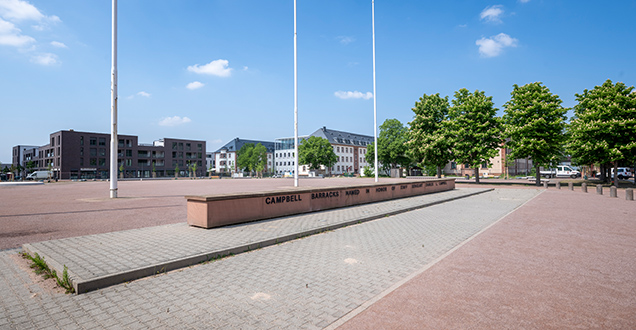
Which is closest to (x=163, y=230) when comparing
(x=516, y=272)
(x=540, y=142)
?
(x=516, y=272)

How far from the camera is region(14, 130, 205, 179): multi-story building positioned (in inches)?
3310

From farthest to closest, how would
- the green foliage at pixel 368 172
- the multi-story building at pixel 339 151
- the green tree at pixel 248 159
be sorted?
1. the green tree at pixel 248 159
2. the multi-story building at pixel 339 151
3. the green foliage at pixel 368 172

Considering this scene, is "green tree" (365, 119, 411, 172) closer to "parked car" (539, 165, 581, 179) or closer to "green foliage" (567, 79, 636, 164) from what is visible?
"parked car" (539, 165, 581, 179)

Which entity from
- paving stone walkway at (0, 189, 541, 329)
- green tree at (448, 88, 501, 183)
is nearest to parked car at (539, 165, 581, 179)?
green tree at (448, 88, 501, 183)

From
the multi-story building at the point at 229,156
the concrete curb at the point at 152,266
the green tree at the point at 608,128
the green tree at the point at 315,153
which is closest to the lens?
the concrete curb at the point at 152,266

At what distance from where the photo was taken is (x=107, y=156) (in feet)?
298

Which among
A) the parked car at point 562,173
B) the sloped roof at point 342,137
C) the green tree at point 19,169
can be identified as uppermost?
the sloped roof at point 342,137

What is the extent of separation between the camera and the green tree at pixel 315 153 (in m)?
92.5

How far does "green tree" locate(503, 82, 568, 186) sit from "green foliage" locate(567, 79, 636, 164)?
177 cm

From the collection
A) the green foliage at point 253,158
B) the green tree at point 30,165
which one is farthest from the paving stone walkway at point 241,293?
the green tree at point 30,165

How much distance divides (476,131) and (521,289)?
35967 millimetres

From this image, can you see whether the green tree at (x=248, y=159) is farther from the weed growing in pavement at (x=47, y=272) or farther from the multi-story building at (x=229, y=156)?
the weed growing in pavement at (x=47, y=272)

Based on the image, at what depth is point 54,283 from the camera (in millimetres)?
4957

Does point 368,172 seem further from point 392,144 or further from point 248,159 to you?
point 248,159
